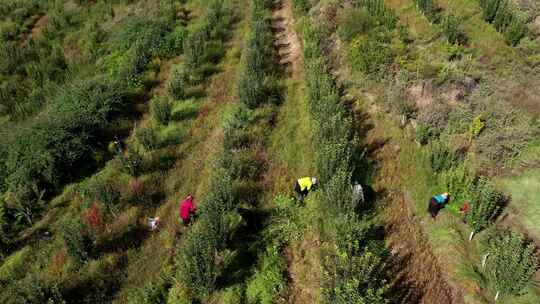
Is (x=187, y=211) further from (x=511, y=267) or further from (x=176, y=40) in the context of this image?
(x=176, y=40)

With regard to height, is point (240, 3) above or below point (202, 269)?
above

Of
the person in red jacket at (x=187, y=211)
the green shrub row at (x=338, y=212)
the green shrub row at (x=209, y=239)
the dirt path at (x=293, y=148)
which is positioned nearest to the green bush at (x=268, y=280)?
the dirt path at (x=293, y=148)

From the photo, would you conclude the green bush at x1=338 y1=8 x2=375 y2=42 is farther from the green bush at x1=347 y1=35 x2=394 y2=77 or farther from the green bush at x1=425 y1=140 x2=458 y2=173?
the green bush at x1=425 y1=140 x2=458 y2=173

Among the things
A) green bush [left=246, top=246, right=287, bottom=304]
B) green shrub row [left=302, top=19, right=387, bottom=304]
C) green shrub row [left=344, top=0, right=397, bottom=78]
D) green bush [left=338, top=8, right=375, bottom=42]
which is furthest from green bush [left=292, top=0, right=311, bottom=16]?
green bush [left=246, top=246, right=287, bottom=304]

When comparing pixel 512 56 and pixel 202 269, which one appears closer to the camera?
pixel 202 269

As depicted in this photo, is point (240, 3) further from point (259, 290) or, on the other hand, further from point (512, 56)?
point (259, 290)

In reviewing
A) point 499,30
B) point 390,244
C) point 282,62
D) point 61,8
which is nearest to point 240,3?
point 282,62

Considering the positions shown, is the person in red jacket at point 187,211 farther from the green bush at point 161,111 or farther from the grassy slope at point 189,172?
the green bush at point 161,111
